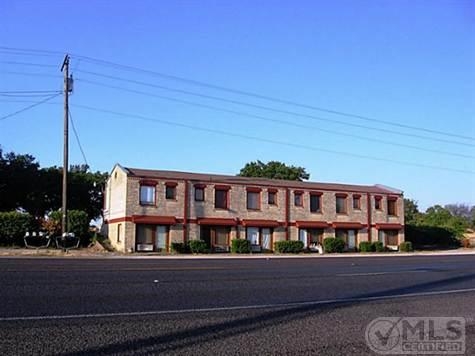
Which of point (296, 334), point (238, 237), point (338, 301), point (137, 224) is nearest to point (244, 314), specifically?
point (296, 334)

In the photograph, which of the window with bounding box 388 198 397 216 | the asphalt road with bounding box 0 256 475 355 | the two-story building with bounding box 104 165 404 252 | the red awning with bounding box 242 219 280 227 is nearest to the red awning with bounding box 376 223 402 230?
the two-story building with bounding box 104 165 404 252

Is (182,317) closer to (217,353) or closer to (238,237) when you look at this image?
(217,353)

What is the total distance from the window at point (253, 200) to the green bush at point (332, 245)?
21.7 ft

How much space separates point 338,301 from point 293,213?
4067 centimetres

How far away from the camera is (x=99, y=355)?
694 centimetres

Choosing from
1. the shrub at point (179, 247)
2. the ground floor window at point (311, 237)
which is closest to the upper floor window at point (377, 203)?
the ground floor window at point (311, 237)

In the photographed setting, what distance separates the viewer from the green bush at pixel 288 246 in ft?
163

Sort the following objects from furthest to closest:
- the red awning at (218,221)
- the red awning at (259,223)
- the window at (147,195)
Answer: the red awning at (259,223)
the red awning at (218,221)
the window at (147,195)

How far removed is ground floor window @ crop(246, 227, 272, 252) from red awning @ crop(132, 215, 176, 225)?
7179 millimetres

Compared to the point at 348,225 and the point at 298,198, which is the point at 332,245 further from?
the point at 298,198

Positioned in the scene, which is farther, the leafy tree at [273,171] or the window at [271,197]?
the leafy tree at [273,171]

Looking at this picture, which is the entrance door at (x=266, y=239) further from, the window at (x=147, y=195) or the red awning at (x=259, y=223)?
the window at (x=147, y=195)

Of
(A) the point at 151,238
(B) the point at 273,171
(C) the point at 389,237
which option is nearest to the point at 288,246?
(A) the point at 151,238

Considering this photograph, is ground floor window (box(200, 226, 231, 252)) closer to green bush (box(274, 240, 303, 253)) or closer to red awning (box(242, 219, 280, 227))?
red awning (box(242, 219, 280, 227))
